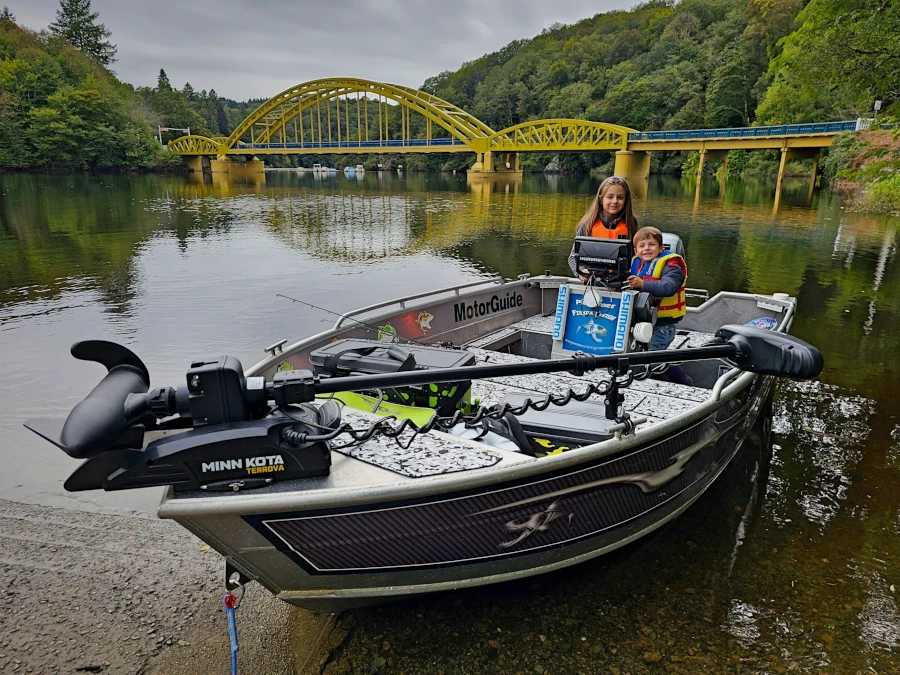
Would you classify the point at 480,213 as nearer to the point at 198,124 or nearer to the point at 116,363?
the point at 116,363

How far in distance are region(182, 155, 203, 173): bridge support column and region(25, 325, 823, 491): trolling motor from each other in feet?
286

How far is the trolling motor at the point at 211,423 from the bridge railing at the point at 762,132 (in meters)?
43.0

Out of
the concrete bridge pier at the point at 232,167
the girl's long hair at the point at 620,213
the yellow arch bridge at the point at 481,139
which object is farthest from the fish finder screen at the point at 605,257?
the concrete bridge pier at the point at 232,167

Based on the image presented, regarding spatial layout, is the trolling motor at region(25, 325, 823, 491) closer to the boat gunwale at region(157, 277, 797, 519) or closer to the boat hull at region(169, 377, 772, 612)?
the boat gunwale at region(157, 277, 797, 519)

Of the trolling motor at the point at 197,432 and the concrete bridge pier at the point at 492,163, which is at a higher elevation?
the concrete bridge pier at the point at 492,163

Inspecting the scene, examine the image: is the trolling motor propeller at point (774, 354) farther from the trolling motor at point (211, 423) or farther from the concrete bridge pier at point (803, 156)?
the concrete bridge pier at point (803, 156)

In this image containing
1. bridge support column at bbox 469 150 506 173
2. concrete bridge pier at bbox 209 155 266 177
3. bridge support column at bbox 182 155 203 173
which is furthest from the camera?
bridge support column at bbox 182 155 203 173

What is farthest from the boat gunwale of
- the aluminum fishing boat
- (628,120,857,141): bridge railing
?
(628,120,857,141): bridge railing

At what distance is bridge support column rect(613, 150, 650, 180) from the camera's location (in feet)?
188

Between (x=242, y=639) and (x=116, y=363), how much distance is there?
1.60 m

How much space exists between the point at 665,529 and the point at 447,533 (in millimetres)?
2050

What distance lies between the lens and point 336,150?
235 feet

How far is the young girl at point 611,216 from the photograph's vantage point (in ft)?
15.4

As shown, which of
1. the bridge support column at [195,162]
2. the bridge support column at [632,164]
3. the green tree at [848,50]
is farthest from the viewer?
the bridge support column at [195,162]
